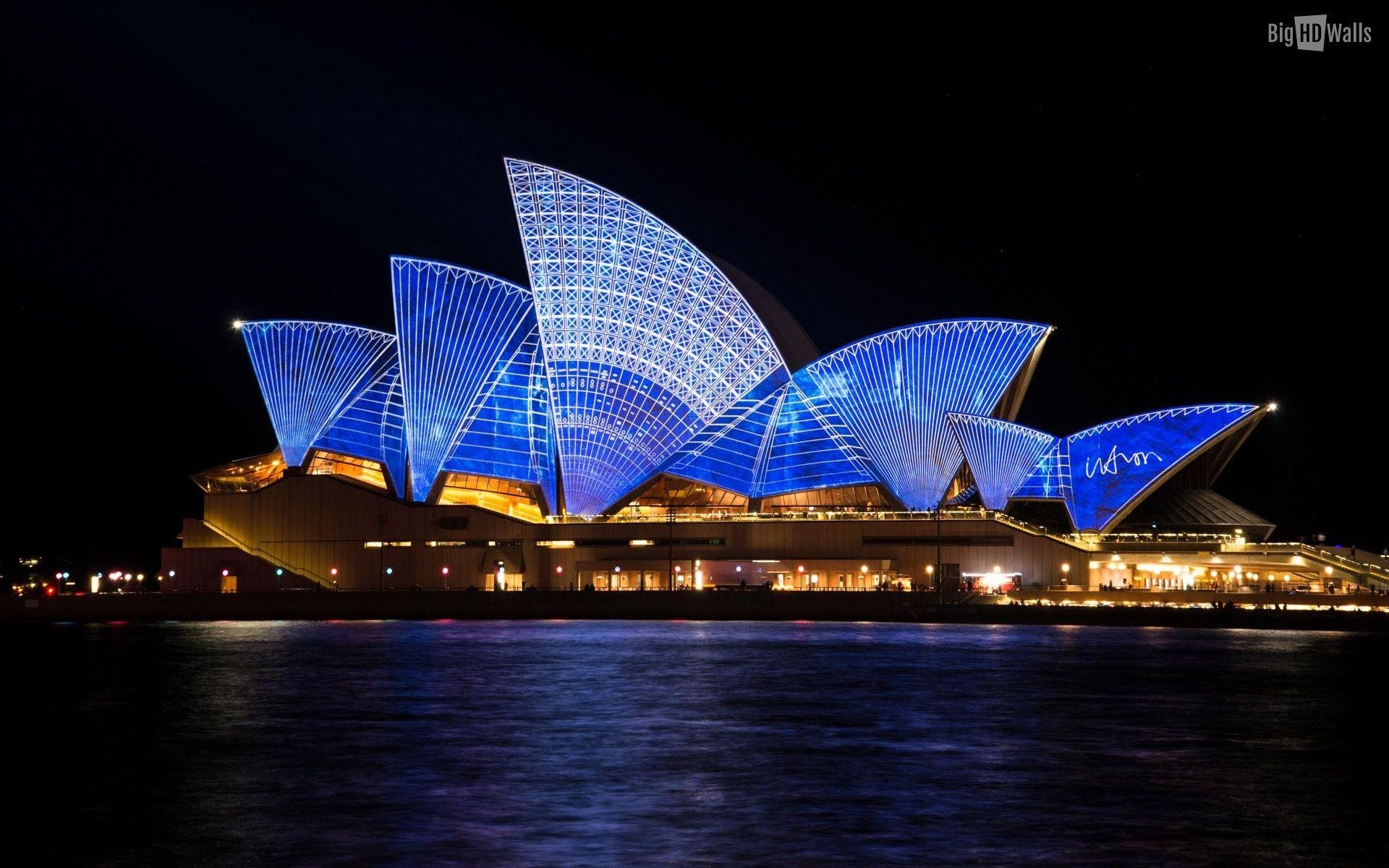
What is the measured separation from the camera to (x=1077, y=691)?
38094 millimetres

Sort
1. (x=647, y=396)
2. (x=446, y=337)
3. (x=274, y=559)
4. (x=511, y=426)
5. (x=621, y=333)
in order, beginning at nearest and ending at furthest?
(x=446, y=337) < (x=621, y=333) < (x=647, y=396) < (x=274, y=559) < (x=511, y=426)

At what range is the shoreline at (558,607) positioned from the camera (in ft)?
263

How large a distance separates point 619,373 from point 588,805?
235 ft

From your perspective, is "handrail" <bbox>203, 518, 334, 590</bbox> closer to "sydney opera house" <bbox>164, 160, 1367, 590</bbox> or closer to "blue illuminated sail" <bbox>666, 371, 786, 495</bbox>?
"sydney opera house" <bbox>164, 160, 1367, 590</bbox>

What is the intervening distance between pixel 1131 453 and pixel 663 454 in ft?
102

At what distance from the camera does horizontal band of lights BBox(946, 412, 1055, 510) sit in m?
88.9

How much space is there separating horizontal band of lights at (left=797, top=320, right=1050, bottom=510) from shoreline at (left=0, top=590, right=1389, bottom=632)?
11.4 m

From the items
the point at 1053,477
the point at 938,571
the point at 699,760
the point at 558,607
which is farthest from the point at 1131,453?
the point at 699,760

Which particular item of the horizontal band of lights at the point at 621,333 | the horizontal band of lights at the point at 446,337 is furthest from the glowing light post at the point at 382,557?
the horizontal band of lights at the point at 621,333

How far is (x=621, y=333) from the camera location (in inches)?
3595

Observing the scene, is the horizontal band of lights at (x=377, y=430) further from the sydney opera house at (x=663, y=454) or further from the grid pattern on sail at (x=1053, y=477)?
the grid pattern on sail at (x=1053, y=477)

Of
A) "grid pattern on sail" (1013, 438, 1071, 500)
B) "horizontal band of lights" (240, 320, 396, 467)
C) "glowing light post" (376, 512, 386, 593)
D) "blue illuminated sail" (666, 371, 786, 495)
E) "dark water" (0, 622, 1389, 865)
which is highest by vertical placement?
"horizontal band of lights" (240, 320, 396, 467)
